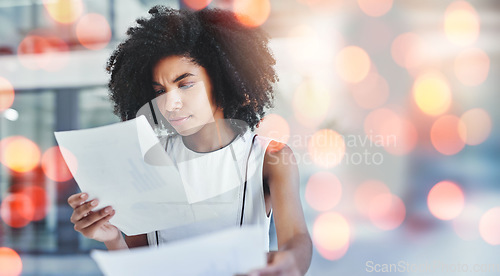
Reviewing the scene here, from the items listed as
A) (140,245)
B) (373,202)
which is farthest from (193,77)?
(373,202)

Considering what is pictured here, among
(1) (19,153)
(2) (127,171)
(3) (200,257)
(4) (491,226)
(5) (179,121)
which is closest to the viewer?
(3) (200,257)

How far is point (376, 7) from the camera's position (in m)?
0.94

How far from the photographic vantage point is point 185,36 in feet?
2.49

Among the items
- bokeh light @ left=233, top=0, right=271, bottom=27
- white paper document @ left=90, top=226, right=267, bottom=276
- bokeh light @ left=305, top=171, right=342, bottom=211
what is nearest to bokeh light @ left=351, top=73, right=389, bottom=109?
bokeh light @ left=305, top=171, right=342, bottom=211

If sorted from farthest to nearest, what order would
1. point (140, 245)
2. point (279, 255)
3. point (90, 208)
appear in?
point (140, 245) → point (90, 208) → point (279, 255)

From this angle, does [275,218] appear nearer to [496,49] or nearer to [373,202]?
[373,202]

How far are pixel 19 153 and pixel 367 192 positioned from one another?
1209mm

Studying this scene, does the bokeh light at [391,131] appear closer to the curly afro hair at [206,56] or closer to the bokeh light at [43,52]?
the curly afro hair at [206,56]

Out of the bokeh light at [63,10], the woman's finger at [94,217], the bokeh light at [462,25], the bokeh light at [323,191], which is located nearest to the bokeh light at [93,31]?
the bokeh light at [63,10]

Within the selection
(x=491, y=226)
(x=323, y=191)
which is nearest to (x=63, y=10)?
(x=323, y=191)

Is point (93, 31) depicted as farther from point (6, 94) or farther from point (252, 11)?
point (252, 11)

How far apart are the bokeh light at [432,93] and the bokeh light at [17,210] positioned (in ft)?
4.51

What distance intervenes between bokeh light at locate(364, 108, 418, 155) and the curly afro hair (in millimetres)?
299

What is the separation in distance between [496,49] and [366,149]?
42cm
